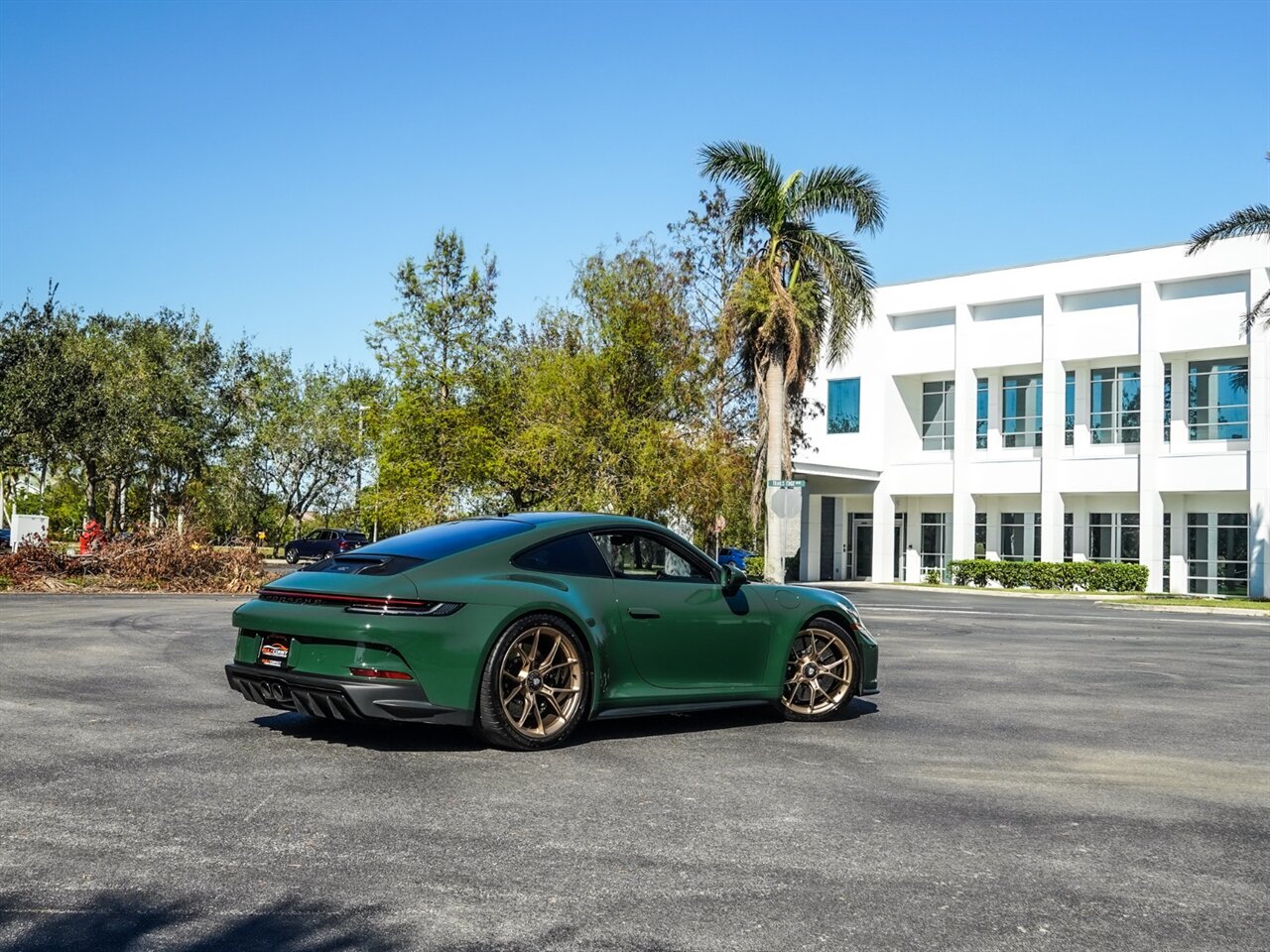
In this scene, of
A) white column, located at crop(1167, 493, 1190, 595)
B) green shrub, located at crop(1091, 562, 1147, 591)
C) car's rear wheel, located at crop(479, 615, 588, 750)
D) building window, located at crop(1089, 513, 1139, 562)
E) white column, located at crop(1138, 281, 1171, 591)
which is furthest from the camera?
building window, located at crop(1089, 513, 1139, 562)

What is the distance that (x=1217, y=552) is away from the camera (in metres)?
44.1

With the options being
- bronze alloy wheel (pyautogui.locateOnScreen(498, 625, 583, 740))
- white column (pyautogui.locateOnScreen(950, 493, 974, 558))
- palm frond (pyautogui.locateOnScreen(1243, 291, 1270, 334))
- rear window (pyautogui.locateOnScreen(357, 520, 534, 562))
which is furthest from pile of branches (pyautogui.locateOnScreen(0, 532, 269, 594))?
white column (pyautogui.locateOnScreen(950, 493, 974, 558))

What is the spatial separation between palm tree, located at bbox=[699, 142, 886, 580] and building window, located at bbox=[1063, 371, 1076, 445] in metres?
16.2

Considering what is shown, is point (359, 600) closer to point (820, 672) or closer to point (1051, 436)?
point (820, 672)

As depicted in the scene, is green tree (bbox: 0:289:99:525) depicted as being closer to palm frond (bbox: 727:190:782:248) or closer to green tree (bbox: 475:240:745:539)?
green tree (bbox: 475:240:745:539)

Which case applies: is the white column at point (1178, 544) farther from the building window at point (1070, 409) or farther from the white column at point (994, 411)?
the white column at point (994, 411)

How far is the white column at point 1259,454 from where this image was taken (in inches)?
1651

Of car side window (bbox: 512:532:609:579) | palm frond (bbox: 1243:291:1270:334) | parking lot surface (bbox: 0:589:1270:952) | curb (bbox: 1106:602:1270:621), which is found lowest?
parking lot surface (bbox: 0:589:1270:952)

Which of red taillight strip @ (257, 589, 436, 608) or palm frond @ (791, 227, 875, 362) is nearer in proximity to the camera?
red taillight strip @ (257, 589, 436, 608)

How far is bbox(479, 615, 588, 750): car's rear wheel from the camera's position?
7.42 metres

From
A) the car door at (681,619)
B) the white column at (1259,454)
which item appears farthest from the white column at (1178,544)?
the car door at (681,619)

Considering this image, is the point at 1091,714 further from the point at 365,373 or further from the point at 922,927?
the point at 365,373

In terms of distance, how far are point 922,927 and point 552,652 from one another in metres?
3.64

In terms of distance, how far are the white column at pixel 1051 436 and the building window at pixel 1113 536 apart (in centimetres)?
146
